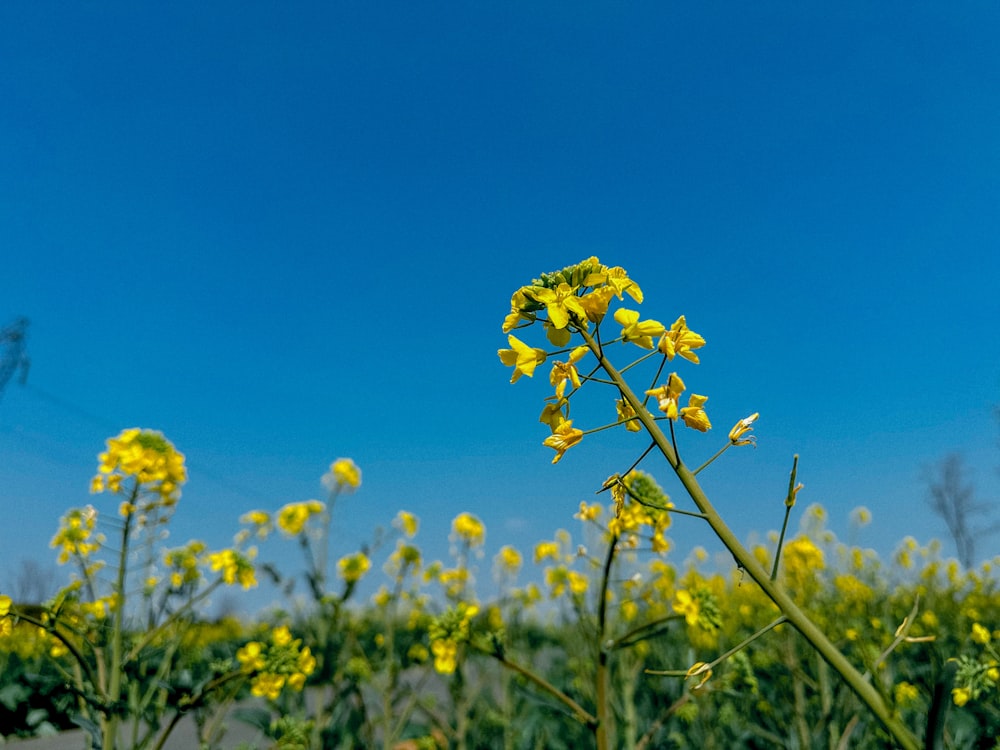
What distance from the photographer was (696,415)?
1049 millimetres

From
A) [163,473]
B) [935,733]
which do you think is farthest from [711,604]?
[163,473]

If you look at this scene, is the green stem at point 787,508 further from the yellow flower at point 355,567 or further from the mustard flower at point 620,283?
the yellow flower at point 355,567

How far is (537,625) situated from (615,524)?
34.1ft

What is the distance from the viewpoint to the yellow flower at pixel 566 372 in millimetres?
1090

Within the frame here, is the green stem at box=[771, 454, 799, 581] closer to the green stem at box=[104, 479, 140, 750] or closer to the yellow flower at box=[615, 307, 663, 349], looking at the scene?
the yellow flower at box=[615, 307, 663, 349]

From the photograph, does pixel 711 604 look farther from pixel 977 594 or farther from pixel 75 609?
pixel 977 594

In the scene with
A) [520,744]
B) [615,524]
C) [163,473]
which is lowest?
[520,744]

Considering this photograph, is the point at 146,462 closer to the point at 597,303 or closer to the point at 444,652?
the point at 444,652

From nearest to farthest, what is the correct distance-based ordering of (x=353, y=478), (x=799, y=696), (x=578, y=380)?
(x=578, y=380), (x=799, y=696), (x=353, y=478)

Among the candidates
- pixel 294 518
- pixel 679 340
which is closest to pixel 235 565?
pixel 294 518

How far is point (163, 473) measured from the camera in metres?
2.50

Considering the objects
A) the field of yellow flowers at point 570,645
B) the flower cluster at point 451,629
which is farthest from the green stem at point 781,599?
the flower cluster at point 451,629

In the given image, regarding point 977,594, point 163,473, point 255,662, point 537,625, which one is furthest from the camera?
point 537,625

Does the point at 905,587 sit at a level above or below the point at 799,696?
above
